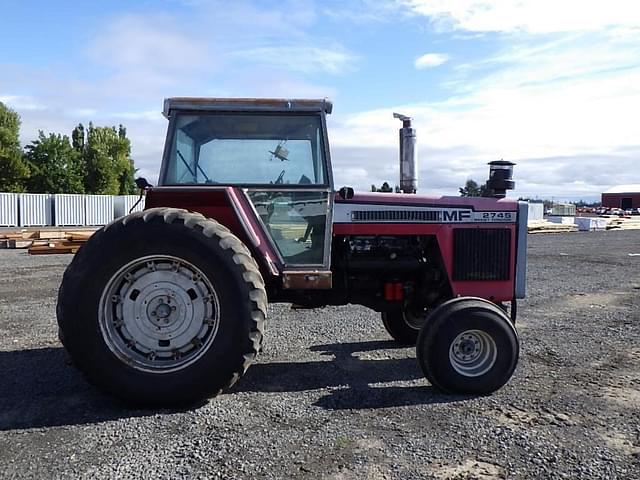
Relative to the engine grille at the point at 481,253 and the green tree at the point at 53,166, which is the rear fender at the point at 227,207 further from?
the green tree at the point at 53,166

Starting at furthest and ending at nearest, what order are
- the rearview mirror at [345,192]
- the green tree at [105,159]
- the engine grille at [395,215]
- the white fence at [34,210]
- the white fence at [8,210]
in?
the green tree at [105,159] → the white fence at [34,210] → the white fence at [8,210] → the engine grille at [395,215] → the rearview mirror at [345,192]

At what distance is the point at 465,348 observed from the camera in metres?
4.80

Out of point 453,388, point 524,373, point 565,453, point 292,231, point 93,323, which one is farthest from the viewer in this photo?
point 524,373

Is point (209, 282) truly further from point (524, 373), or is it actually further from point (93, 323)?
point (524, 373)

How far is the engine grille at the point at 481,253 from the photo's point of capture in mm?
5379

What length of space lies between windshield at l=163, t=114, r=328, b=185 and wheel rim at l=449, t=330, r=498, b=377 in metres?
1.78

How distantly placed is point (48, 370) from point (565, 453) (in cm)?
440

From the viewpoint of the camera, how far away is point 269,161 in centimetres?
505

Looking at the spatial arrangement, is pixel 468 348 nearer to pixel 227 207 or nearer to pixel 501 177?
pixel 501 177

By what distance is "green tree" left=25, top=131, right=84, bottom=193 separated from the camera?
44844 mm

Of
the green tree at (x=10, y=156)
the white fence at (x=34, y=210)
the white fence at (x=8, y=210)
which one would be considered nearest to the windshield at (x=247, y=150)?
the white fence at (x=8, y=210)

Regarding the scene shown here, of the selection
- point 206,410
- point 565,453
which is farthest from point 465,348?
point 206,410

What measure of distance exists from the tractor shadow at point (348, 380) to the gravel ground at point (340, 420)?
0.7 inches

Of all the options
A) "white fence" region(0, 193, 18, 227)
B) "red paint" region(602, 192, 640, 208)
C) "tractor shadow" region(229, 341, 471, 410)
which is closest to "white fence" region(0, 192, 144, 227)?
"white fence" region(0, 193, 18, 227)
